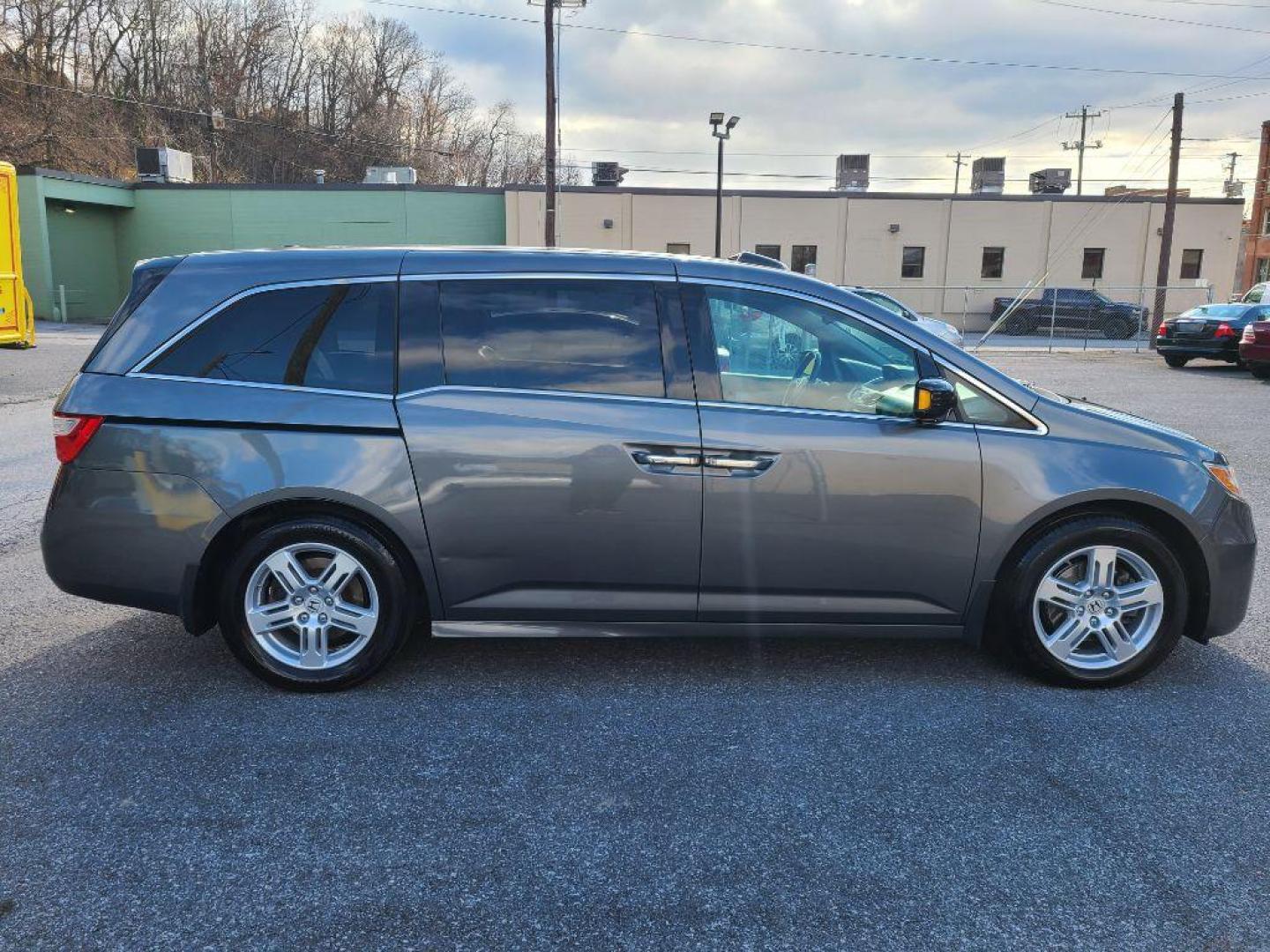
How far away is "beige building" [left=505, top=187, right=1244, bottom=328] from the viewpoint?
38594 mm

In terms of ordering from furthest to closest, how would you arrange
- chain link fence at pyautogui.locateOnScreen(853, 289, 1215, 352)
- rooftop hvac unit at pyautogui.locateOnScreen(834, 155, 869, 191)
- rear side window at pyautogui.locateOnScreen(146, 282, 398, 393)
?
rooftop hvac unit at pyautogui.locateOnScreen(834, 155, 869, 191), chain link fence at pyautogui.locateOnScreen(853, 289, 1215, 352), rear side window at pyautogui.locateOnScreen(146, 282, 398, 393)

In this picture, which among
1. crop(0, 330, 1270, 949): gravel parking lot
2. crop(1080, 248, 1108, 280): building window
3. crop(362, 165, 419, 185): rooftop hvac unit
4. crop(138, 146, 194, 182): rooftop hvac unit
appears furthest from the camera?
crop(1080, 248, 1108, 280): building window

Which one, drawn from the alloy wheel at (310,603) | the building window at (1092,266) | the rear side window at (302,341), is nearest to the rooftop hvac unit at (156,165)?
the building window at (1092,266)

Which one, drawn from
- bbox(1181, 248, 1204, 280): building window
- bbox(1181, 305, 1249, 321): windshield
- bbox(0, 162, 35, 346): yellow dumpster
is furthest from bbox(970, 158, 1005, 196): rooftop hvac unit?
bbox(0, 162, 35, 346): yellow dumpster

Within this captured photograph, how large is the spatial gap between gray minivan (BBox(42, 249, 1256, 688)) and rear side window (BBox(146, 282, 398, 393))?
0.01 m

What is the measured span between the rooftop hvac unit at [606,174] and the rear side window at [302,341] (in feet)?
122

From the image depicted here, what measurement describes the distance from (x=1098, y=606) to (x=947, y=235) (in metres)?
39.3

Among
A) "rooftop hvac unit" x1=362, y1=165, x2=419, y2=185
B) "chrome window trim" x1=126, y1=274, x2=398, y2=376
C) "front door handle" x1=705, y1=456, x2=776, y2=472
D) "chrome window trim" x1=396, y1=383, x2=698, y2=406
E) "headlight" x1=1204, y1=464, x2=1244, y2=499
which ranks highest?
"rooftop hvac unit" x1=362, y1=165, x2=419, y2=185

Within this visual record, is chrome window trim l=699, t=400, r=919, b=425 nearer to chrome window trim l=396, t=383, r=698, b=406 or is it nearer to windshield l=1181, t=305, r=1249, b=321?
chrome window trim l=396, t=383, r=698, b=406

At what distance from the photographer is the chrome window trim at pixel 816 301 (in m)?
3.87

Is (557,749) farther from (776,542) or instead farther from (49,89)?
(49,89)

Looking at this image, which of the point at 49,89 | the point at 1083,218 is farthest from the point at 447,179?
the point at 1083,218

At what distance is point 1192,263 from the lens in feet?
134

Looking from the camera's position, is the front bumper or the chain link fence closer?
the front bumper
